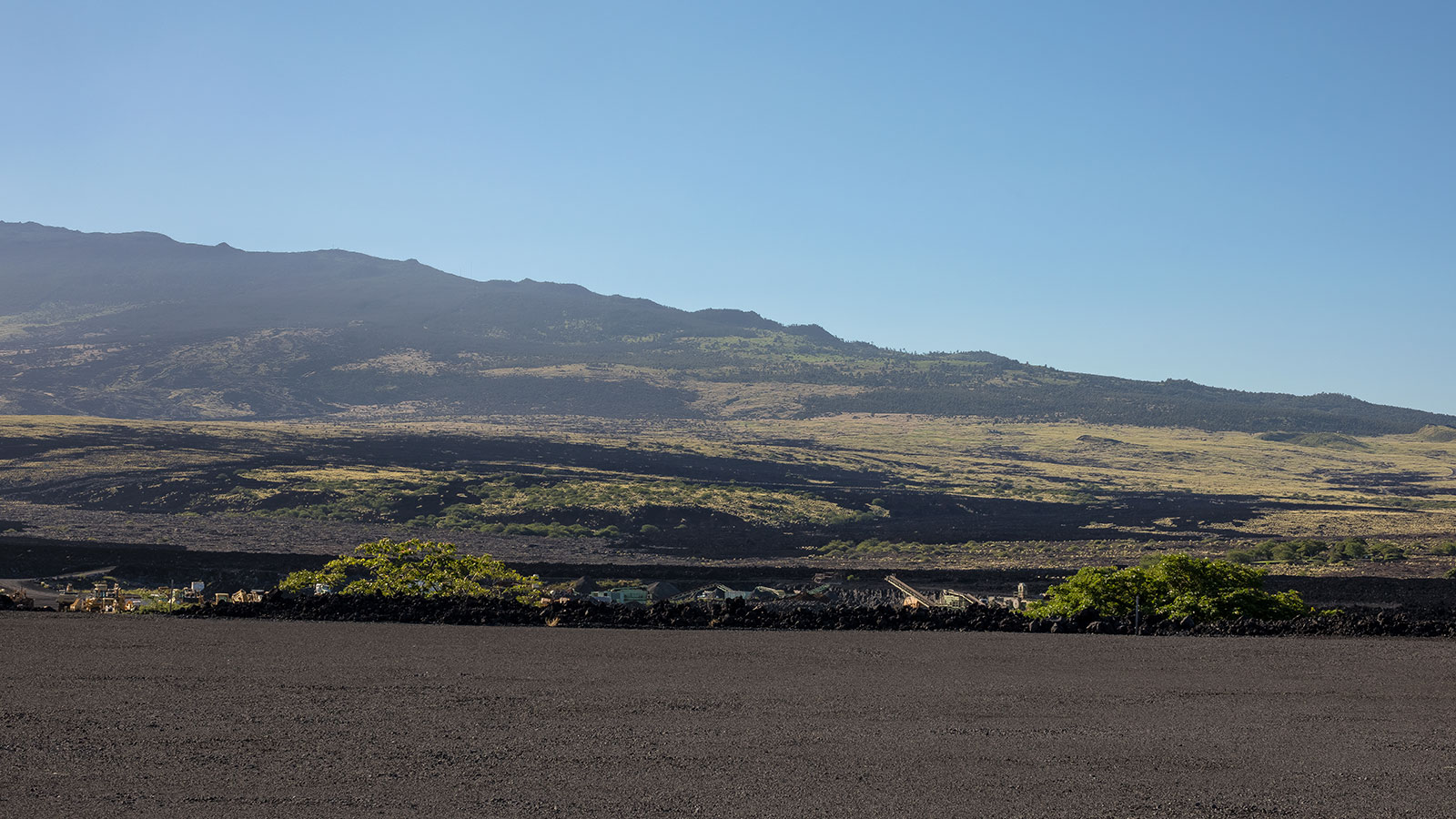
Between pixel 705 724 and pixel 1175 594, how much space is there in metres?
9.74

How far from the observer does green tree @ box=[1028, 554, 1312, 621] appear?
15977 mm

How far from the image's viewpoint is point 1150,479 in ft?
421

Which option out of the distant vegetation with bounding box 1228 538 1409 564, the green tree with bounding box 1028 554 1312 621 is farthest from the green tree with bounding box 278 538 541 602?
the distant vegetation with bounding box 1228 538 1409 564

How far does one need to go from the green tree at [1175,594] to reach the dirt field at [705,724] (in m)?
2.00

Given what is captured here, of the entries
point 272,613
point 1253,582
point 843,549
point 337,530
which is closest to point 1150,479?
point 843,549

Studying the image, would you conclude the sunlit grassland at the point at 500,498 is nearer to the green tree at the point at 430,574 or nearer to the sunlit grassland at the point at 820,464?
the sunlit grassland at the point at 820,464

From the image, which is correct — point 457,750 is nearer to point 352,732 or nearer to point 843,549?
point 352,732

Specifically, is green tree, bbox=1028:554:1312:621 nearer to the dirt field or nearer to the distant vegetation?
the dirt field

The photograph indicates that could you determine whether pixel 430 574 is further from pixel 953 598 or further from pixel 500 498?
pixel 500 498

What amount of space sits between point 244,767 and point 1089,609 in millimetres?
11485

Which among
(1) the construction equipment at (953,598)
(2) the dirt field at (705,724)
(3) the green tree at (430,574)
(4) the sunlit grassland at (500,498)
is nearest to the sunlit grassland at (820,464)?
(4) the sunlit grassland at (500,498)

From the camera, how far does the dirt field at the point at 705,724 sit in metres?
7.60

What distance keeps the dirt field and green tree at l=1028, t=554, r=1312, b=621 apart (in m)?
2.00

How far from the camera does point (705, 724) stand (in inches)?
374
